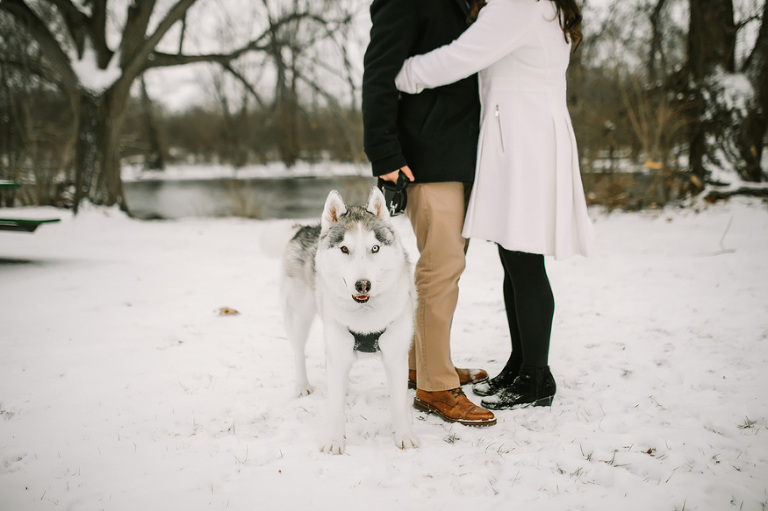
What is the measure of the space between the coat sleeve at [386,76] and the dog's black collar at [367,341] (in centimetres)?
82

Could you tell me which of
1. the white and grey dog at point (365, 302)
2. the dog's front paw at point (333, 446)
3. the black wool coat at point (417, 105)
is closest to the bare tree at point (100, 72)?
the black wool coat at point (417, 105)

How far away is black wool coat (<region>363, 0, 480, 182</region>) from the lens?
7.38 ft

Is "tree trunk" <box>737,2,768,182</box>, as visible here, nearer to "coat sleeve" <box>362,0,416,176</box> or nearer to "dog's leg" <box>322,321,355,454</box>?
"coat sleeve" <box>362,0,416,176</box>

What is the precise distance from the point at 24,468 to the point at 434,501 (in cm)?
187

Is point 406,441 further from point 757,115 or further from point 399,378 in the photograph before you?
point 757,115

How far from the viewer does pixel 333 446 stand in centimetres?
223

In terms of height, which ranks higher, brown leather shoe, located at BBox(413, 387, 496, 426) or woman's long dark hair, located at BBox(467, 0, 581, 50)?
woman's long dark hair, located at BBox(467, 0, 581, 50)

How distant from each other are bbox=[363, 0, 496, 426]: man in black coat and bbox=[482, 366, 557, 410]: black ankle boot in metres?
0.18

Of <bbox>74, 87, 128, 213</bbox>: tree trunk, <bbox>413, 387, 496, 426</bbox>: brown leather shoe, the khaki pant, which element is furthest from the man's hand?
<bbox>74, 87, 128, 213</bbox>: tree trunk

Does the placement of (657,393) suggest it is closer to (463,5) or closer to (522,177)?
(522,177)

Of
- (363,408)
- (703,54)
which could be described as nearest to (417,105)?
(363,408)

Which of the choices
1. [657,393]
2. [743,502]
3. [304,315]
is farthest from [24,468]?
[657,393]

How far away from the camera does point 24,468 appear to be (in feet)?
6.91

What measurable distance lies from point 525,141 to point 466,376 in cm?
151
